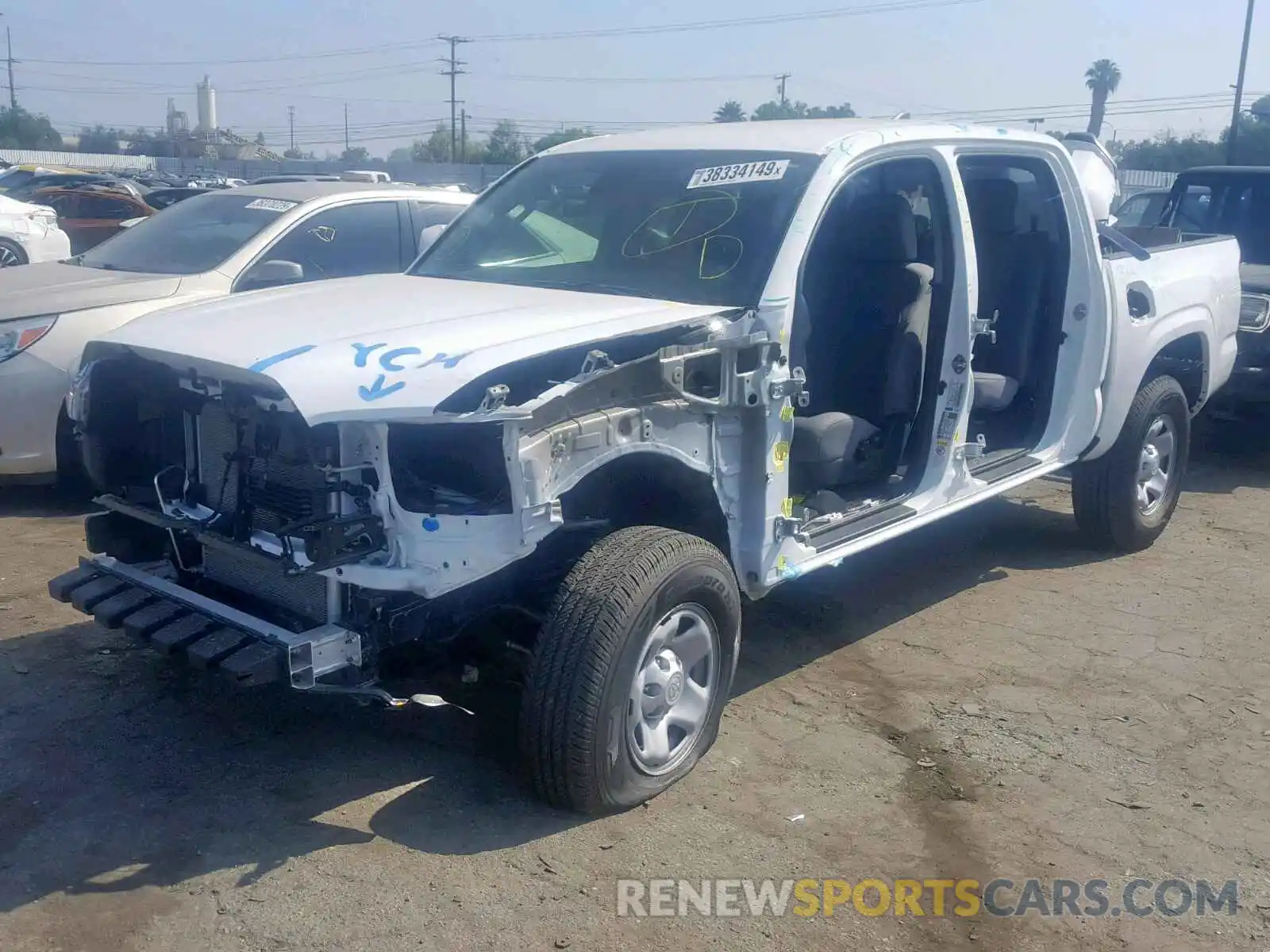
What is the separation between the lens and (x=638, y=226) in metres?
4.66

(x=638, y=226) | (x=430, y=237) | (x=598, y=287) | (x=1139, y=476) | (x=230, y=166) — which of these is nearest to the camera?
(x=598, y=287)

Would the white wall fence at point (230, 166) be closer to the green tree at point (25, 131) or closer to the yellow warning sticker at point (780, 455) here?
the green tree at point (25, 131)

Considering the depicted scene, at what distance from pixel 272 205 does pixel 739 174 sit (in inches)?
155

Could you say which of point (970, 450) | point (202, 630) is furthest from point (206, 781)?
point (970, 450)

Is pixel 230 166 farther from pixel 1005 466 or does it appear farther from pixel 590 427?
pixel 590 427

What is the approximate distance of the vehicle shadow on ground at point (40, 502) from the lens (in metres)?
6.57

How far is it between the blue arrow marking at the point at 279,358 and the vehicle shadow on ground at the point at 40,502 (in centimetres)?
359

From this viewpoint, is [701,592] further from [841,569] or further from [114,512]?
[841,569]

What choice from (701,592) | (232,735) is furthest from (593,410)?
(232,735)

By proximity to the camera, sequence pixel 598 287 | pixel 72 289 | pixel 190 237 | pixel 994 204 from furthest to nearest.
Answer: pixel 190 237, pixel 72 289, pixel 994 204, pixel 598 287

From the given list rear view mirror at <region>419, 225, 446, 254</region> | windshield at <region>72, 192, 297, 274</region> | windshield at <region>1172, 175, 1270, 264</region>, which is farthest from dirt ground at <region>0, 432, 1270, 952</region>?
windshield at <region>1172, 175, 1270, 264</region>

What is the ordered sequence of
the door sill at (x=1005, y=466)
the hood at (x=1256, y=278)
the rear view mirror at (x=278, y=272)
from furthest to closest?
the hood at (x=1256, y=278) → the rear view mirror at (x=278, y=272) → the door sill at (x=1005, y=466)

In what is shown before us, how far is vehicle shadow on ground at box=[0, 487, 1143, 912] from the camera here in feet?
11.3

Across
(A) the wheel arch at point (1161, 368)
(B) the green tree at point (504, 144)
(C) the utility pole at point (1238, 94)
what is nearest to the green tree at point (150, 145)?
(B) the green tree at point (504, 144)
